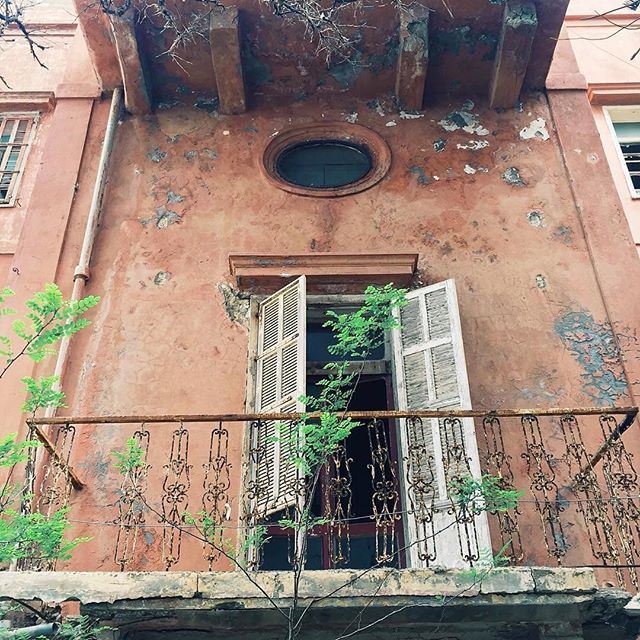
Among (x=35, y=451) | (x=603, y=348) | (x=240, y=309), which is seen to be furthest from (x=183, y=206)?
(x=603, y=348)

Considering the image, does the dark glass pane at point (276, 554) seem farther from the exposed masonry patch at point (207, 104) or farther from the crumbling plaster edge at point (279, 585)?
the exposed masonry patch at point (207, 104)

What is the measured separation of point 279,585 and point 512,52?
238 inches

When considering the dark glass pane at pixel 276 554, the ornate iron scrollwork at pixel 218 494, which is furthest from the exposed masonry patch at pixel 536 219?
the dark glass pane at pixel 276 554

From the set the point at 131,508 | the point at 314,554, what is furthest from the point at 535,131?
the point at 131,508

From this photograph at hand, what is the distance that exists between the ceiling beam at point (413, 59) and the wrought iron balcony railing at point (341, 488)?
3.81m

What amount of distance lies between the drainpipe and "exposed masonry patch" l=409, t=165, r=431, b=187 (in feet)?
9.96

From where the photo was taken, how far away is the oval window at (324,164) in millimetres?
8461

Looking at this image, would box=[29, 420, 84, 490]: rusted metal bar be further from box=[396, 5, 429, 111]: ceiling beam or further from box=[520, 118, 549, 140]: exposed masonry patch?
box=[520, 118, 549, 140]: exposed masonry patch

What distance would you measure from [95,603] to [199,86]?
229 inches

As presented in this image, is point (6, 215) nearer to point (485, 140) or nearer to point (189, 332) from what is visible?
point (189, 332)

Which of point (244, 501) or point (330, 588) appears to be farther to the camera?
point (244, 501)

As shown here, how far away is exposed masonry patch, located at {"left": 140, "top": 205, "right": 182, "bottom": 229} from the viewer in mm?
7930

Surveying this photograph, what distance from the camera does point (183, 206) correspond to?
26.5 ft

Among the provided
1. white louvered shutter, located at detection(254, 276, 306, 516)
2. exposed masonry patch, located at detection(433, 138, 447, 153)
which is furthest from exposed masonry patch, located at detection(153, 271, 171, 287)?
exposed masonry patch, located at detection(433, 138, 447, 153)
